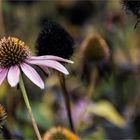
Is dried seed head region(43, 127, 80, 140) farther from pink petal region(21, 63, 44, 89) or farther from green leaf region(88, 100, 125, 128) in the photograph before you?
green leaf region(88, 100, 125, 128)

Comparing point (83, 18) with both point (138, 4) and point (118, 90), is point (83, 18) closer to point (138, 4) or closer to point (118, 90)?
point (118, 90)

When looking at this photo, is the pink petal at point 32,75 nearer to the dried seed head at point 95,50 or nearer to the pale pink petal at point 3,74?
the pale pink petal at point 3,74

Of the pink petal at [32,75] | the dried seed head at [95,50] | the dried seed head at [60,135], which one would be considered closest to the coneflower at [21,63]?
the pink petal at [32,75]

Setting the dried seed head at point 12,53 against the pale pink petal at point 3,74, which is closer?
the pale pink petal at point 3,74

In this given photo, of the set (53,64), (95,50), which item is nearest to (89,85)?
(95,50)

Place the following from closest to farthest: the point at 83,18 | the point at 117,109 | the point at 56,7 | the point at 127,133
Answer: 1. the point at 127,133
2. the point at 117,109
3. the point at 56,7
4. the point at 83,18

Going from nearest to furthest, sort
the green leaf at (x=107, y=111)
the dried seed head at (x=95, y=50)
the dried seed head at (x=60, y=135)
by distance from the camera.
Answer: the dried seed head at (x=60, y=135) → the dried seed head at (x=95, y=50) → the green leaf at (x=107, y=111)

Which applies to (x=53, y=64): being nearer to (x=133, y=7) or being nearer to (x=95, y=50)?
(x=133, y=7)

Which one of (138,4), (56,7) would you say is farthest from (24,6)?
(138,4)
